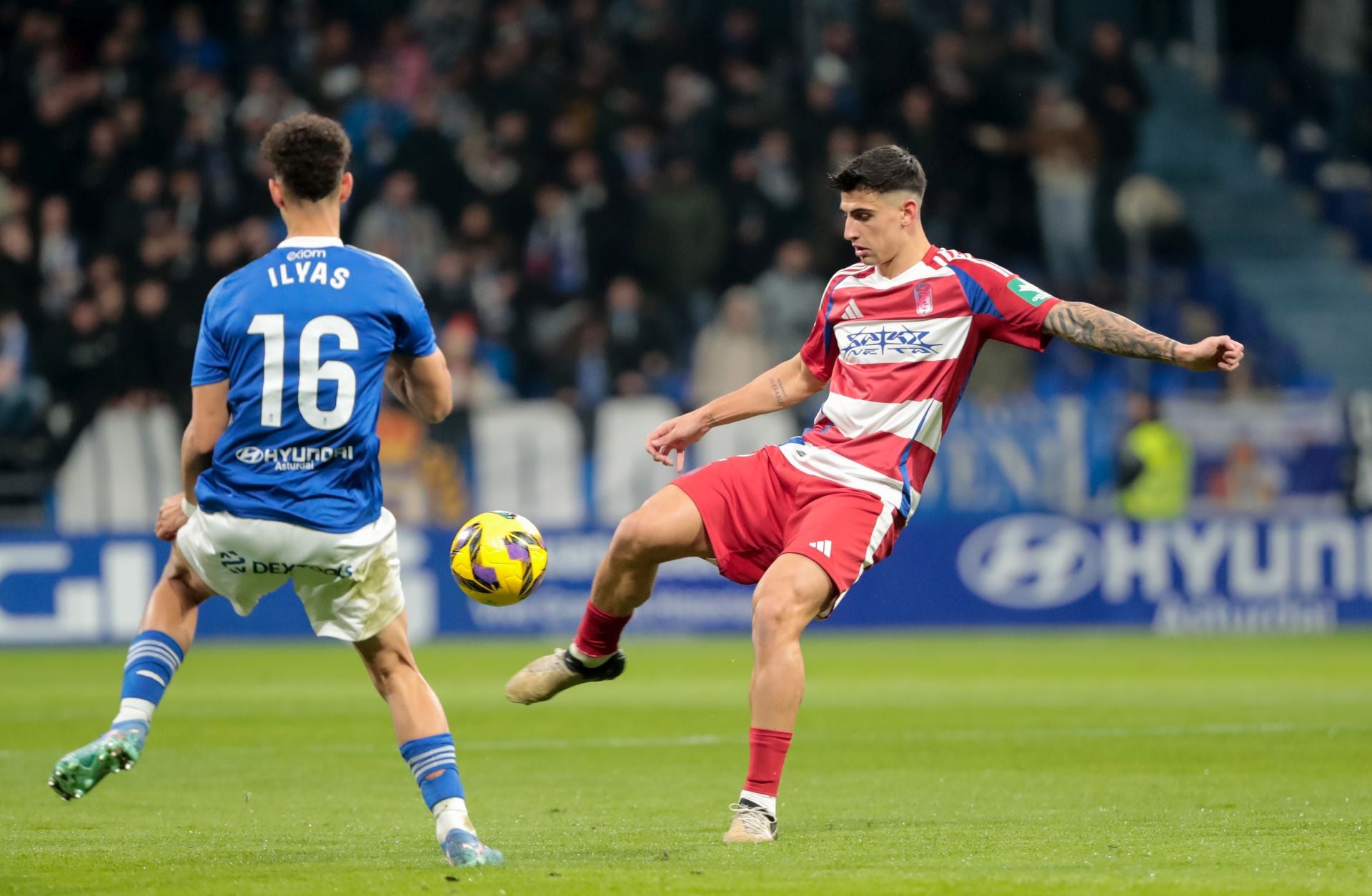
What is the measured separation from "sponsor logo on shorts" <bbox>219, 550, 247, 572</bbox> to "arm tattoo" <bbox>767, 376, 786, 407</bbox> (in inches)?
92.4

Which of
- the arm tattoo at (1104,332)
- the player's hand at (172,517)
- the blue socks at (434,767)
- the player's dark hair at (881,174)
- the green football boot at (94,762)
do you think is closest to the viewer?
the green football boot at (94,762)

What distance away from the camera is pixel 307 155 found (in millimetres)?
5312

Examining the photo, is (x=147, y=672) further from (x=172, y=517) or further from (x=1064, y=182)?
(x=1064, y=182)

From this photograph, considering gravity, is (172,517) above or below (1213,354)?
below

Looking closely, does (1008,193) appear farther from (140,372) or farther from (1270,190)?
(140,372)

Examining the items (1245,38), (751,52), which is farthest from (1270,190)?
(751,52)

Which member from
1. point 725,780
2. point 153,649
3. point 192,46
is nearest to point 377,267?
point 153,649

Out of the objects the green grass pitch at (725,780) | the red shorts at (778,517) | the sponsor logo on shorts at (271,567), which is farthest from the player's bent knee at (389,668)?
the red shorts at (778,517)

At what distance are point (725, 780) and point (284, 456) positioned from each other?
347 cm

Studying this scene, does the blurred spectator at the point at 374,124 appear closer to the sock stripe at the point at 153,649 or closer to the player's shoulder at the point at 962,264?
the player's shoulder at the point at 962,264

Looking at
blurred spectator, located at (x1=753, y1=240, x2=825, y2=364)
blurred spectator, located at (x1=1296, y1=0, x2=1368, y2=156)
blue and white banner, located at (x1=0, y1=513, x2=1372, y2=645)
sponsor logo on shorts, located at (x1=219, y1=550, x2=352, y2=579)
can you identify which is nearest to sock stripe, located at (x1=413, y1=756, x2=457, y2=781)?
sponsor logo on shorts, located at (x1=219, y1=550, x2=352, y2=579)

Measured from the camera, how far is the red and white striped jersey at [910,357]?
6699 mm

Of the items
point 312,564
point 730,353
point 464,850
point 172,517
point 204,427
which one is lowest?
point 464,850

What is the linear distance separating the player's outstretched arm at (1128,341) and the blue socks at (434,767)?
2.46 metres
